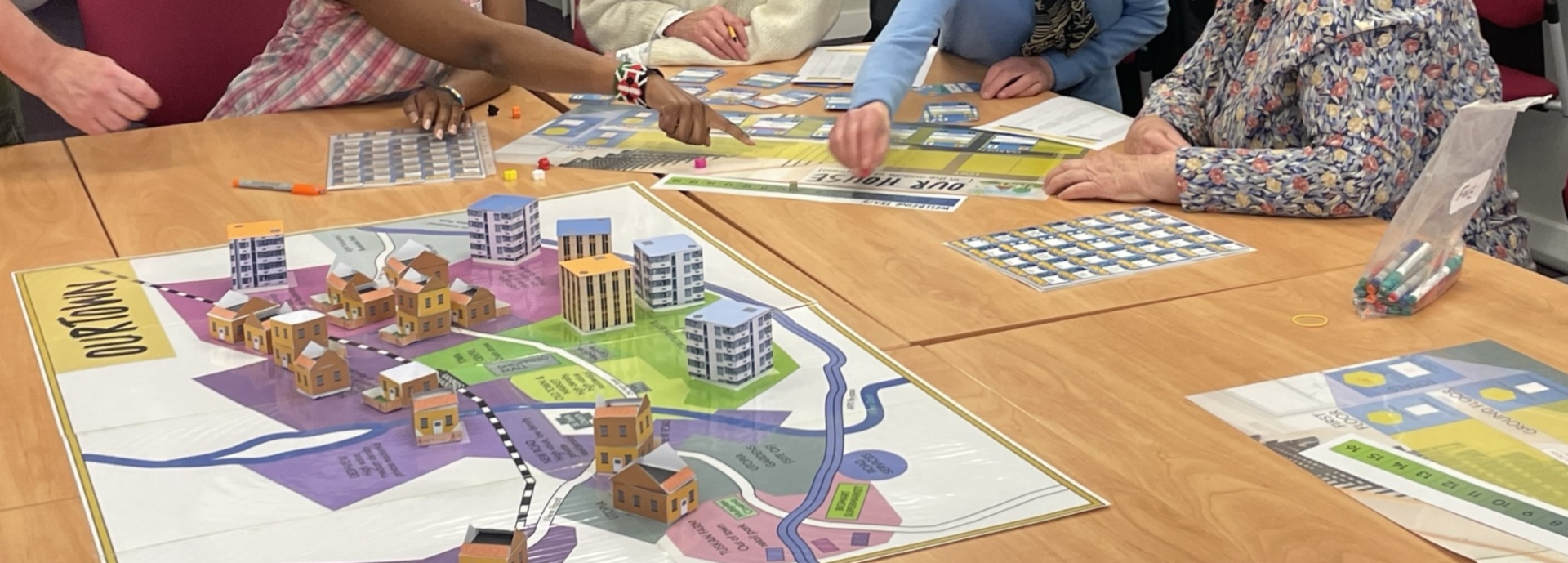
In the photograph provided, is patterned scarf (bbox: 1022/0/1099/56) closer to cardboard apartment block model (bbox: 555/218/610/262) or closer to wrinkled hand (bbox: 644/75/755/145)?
wrinkled hand (bbox: 644/75/755/145)

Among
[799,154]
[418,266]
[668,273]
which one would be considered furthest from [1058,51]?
Answer: [418,266]

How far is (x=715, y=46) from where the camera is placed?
8.76ft

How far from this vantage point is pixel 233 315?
4.50 feet

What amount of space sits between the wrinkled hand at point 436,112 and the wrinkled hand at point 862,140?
592mm

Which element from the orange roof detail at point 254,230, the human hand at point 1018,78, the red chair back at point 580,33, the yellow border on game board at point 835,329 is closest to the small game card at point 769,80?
the human hand at point 1018,78

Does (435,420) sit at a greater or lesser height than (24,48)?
lesser

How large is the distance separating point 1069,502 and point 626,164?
3.54ft

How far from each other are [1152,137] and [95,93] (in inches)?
54.2

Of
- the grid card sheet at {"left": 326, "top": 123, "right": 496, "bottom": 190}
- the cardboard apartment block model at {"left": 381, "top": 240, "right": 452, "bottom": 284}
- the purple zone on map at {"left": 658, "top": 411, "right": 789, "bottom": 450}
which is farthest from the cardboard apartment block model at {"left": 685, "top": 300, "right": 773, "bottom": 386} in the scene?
the grid card sheet at {"left": 326, "top": 123, "right": 496, "bottom": 190}

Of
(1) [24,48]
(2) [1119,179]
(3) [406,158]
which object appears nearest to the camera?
(2) [1119,179]

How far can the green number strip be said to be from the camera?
103 cm

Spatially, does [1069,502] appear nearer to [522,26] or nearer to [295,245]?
[295,245]

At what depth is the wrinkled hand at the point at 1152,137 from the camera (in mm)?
1943

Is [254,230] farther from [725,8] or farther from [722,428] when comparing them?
[725,8]
